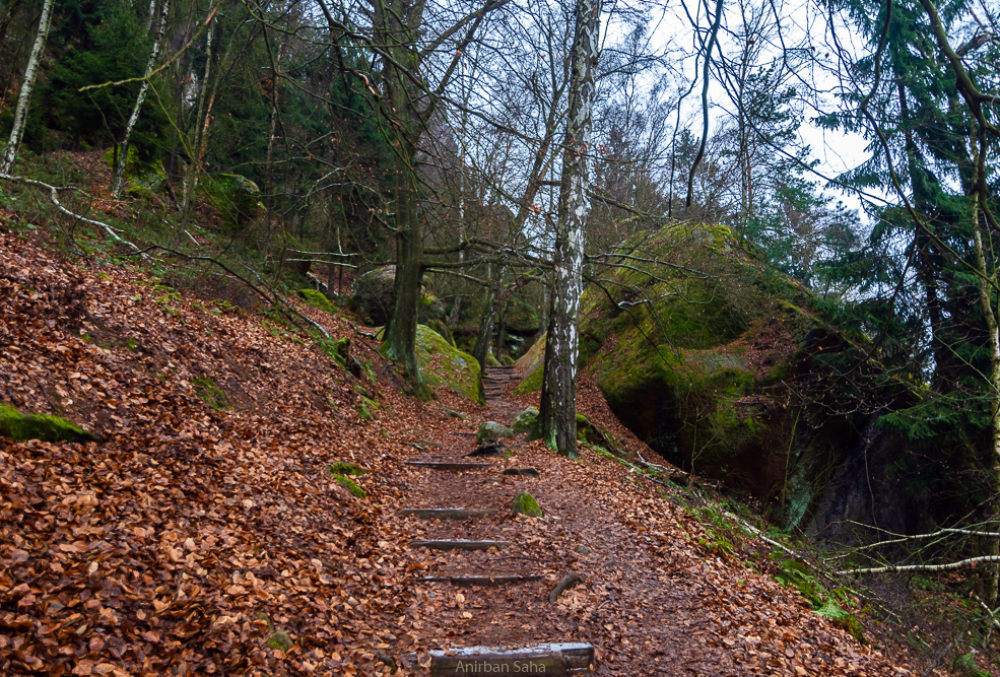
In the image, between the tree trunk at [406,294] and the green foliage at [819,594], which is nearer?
the green foliage at [819,594]

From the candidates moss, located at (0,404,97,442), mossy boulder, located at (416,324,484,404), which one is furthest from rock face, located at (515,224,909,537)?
moss, located at (0,404,97,442)

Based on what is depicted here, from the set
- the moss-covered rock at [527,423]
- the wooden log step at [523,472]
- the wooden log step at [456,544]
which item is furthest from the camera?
the moss-covered rock at [527,423]

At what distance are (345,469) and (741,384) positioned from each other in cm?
888

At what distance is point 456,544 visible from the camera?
5555 millimetres

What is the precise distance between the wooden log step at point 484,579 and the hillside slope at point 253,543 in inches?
3.4

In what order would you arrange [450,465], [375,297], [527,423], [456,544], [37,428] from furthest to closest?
[375,297], [527,423], [450,465], [456,544], [37,428]

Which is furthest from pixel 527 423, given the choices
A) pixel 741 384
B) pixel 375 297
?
pixel 375 297

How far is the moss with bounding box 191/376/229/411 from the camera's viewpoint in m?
6.30

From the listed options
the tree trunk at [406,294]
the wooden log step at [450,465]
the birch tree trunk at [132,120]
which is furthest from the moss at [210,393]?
the birch tree trunk at [132,120]

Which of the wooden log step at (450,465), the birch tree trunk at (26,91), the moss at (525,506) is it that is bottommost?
the wooden log step at (450,465)

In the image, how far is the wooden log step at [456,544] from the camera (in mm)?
5488

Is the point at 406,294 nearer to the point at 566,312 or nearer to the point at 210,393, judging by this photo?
the point at 566,312

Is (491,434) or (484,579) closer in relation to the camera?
(484,579)

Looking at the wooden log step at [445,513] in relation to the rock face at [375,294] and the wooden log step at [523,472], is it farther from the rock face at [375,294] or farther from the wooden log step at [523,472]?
the rock face at [375,294]
